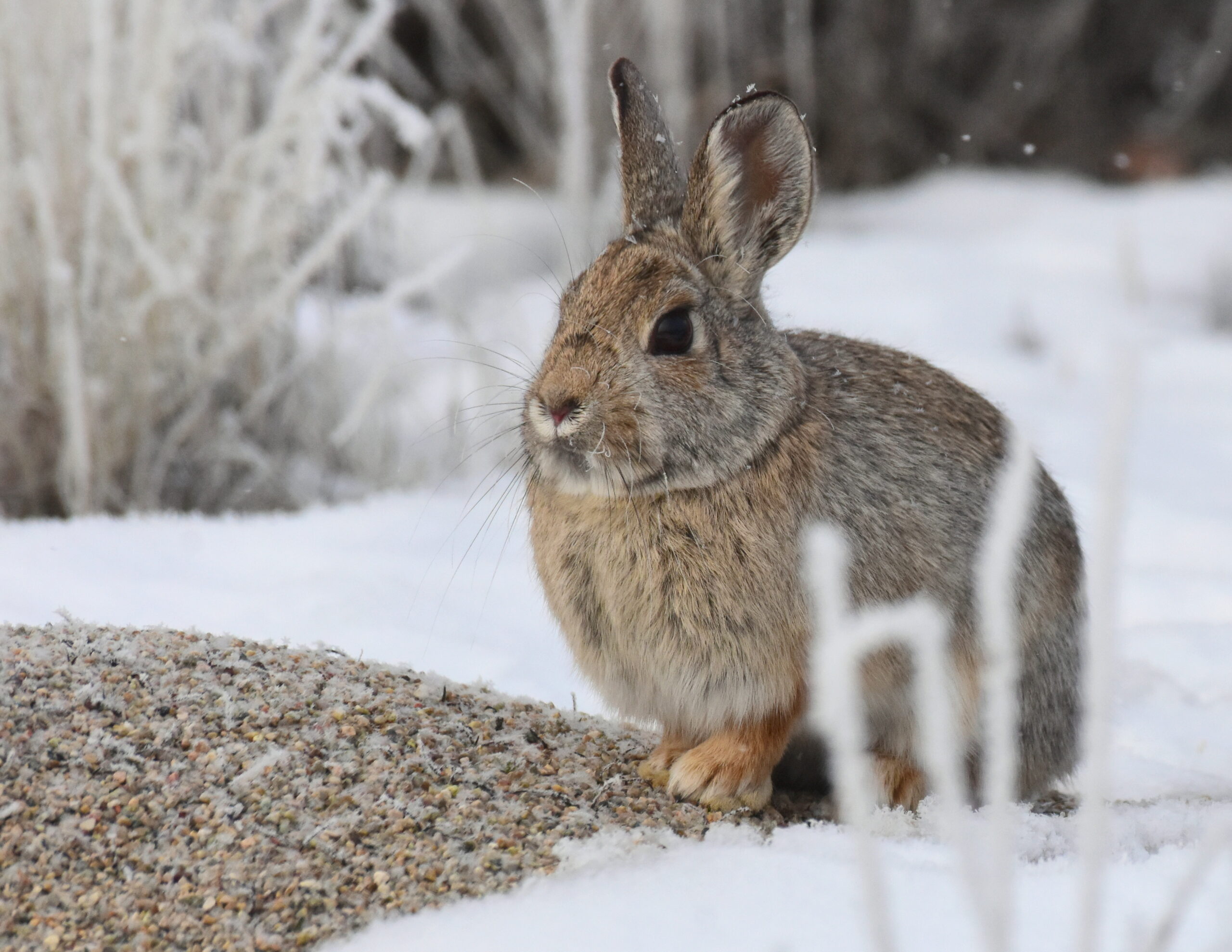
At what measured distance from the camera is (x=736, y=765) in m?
2.38

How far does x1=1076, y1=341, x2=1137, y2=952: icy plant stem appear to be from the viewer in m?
1.10

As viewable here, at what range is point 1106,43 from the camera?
9.63 metres

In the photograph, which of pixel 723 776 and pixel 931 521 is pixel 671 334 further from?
pixel 723 776

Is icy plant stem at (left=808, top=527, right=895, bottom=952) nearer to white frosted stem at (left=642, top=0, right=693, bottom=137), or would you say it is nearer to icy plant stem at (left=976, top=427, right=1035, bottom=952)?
icy plant stem at (left=976, top=427, right=1035, bottom=952)

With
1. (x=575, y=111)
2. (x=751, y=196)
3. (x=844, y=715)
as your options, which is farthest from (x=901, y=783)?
(x=575, y=111)

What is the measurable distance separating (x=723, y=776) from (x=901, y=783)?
355mm

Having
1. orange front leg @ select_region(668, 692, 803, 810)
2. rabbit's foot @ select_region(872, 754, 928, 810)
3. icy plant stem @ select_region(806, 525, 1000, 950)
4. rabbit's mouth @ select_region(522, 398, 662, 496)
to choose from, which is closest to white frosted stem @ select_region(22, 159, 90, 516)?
rabbit's mouth @ select_region(522, 398, 662, 496)

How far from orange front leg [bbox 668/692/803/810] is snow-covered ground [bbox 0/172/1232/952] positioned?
0.56 feet

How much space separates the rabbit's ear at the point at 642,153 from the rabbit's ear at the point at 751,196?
12cm

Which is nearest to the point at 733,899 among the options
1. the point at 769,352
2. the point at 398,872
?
the point at 398,872

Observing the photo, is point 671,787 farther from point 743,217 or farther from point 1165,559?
point 1165,559

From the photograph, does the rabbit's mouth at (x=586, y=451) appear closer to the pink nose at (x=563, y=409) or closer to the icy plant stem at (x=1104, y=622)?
the pink nose at (x=563, y=409)

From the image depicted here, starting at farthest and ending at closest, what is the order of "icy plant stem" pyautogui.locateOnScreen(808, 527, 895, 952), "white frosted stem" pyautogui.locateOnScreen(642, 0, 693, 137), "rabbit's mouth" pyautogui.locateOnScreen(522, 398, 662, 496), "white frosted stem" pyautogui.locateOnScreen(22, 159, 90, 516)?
"white frosted stem" pyautogui.locateOnScreen(642, 0, 693, 137) → "white frosted stem" pyautogui.locateOnScreen(22, 159, 90, 516) → "rabbit's mouth" pyautogui.locateOnScreen(522, 398, 662, 496) → "icy plant stem" pyautogui.locateOnScreen(808, 527, 895, 952)

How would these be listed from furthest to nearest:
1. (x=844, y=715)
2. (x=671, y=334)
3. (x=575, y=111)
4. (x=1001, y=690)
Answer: (x=575, y=111), (x=671, y=334), (x=1001, y=690), (x=844, y=715)
